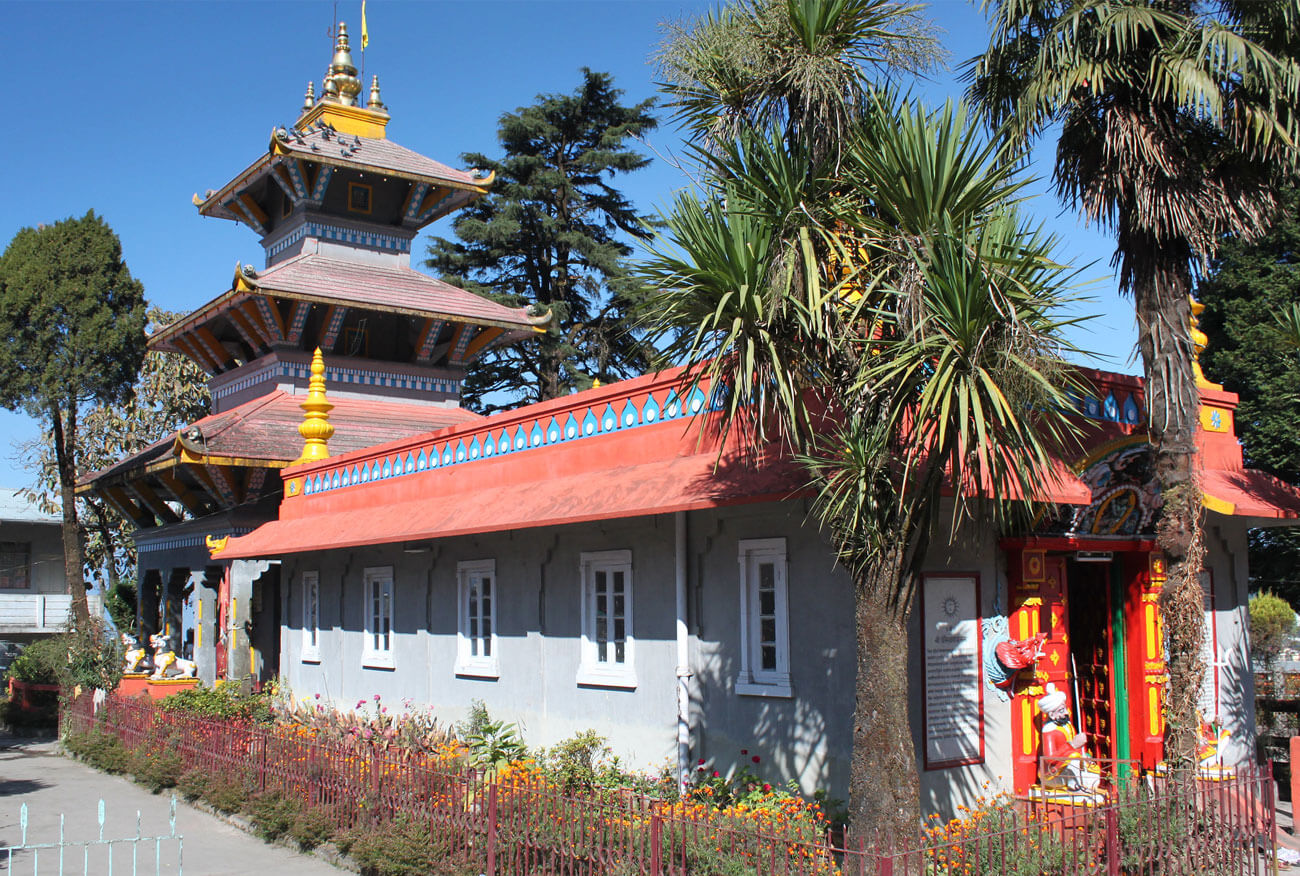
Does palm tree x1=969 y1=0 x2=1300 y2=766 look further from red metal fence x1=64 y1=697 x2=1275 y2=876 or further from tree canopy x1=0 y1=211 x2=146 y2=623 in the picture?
tree canopy x1=0 y1=211 x2=146 y2=623

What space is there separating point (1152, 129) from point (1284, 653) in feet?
89.4

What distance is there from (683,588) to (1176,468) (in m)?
4.48

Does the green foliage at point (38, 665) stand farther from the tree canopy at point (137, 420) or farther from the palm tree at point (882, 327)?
the palm tree at point (882, 327)

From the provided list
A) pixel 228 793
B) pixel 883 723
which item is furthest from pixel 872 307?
pixel 228 793

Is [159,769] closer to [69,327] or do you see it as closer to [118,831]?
[118,831]

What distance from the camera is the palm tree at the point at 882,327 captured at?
7285 mm

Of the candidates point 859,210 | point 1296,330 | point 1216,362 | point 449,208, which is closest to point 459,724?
point 859,210

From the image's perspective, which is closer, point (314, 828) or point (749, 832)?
point (749, 832)

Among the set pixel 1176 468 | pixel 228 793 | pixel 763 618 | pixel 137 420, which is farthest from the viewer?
pixel 137 420

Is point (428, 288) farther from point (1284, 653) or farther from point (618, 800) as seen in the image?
point (1284, 653)

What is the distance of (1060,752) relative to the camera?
32.9ft

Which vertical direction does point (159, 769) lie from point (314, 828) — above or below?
below

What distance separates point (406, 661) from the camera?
1631 centimetres

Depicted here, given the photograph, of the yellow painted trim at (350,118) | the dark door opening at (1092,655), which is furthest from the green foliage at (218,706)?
the yellow painted trim at (350,118)
